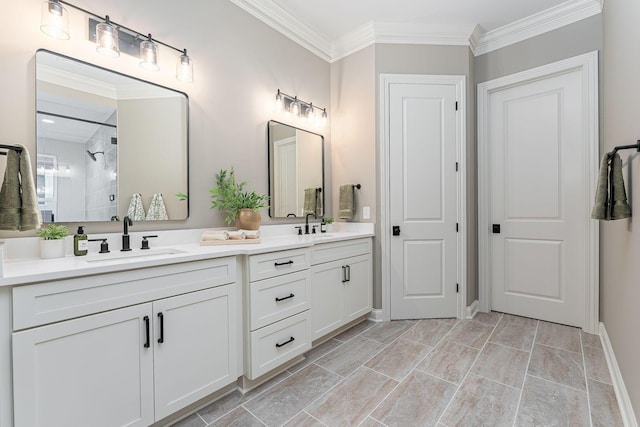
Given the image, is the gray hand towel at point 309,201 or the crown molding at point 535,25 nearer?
the crown molding at point 535,25

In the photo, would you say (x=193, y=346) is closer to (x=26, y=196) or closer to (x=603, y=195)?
(x=26, y=196)

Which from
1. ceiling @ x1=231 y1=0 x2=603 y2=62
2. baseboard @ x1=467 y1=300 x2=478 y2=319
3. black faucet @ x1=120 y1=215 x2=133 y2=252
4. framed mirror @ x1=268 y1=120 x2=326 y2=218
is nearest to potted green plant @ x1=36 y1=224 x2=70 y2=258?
black faucet @ x1=120 y1=215 x2=133 y2=252

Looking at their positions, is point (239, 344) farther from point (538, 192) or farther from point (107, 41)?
point (538, 192)

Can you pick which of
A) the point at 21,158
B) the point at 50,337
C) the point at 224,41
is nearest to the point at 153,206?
the point at 21,158

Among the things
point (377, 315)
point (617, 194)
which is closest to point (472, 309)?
point (377, 315)

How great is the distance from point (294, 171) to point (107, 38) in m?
1.62

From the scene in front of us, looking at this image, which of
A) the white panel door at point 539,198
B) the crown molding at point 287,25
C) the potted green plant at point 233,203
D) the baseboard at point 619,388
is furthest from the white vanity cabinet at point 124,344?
the white panel door at point 539,198

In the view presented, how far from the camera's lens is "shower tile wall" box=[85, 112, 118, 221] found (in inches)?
65.8

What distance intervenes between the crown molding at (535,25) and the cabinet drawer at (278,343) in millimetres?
3095

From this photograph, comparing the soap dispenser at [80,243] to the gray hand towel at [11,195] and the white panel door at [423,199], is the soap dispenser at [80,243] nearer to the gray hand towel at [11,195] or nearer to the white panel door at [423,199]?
the gray hand towel at [11,195]

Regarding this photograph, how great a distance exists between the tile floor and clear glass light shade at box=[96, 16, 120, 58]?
207 cm

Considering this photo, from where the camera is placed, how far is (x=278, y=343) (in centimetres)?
192

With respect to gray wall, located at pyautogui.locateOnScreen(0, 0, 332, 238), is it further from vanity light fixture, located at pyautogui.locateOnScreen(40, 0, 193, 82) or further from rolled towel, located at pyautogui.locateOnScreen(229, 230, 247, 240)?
rolled towel, located at pyautogui.locateOnScreen(229, 230, 247, 240)

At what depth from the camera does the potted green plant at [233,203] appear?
2223mm
